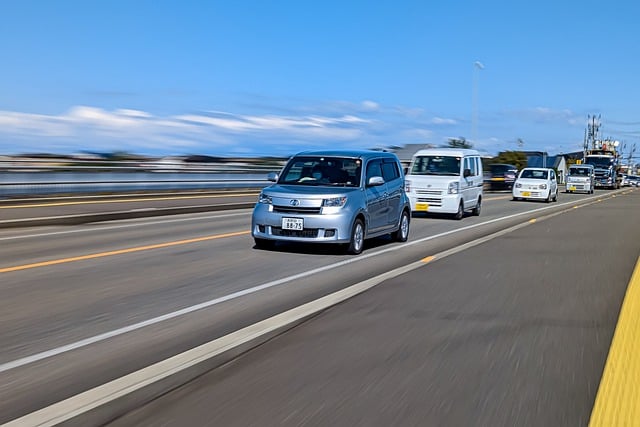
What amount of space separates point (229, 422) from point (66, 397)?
1147 millimetres

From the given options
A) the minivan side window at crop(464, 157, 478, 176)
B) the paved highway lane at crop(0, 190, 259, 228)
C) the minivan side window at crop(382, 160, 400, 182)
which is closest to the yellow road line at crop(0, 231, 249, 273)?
the minivan side window at crop(382, 160, 400, 182)

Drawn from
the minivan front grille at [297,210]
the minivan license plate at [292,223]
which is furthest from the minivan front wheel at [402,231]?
the minivan license plate at [292,223]

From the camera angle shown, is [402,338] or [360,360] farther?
[402,338]

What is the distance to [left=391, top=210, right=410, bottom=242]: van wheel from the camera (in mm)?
→ 15094

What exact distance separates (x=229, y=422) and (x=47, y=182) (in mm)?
21982

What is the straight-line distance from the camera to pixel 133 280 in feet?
30.7

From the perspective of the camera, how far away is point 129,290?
864cm

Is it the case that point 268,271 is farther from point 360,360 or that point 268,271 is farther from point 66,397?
point 66,397

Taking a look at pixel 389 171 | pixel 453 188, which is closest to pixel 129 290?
pixel 389 171

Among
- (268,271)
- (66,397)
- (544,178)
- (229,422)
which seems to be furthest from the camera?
(544,178)

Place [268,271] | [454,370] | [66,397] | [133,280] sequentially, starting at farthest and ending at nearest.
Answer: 1. [268,271]
2. [133,280]
3. [454,370]
4. [66,397]

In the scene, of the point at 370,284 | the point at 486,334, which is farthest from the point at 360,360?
the point at 370,284

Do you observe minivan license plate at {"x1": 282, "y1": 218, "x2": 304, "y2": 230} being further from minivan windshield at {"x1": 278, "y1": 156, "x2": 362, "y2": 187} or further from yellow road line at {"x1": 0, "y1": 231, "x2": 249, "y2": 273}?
yellow road line at {"x1": 0, "y1": 231, "x2": 249, "y2": 273}

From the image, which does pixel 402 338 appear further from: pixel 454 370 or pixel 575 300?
pixel 575 300
